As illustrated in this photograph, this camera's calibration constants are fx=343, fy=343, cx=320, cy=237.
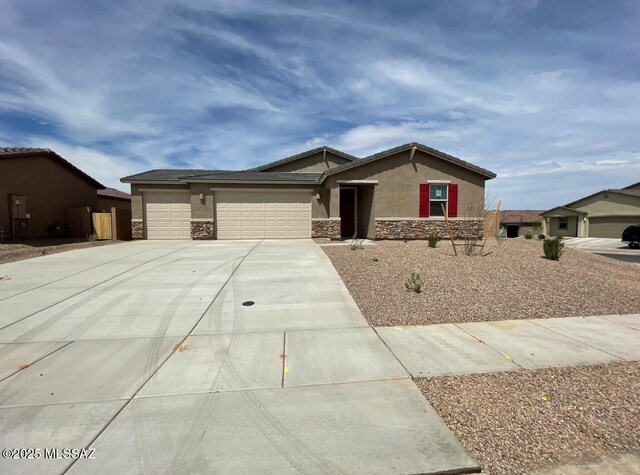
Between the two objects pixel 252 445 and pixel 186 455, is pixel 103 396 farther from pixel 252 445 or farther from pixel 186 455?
pixel 252 445

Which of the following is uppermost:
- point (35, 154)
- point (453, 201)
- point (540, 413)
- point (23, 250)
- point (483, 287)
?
point (35, 154)

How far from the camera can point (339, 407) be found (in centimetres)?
312

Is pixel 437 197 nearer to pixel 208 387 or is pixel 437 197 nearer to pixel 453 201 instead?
pixel 453 201

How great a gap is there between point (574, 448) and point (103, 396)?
4091mm

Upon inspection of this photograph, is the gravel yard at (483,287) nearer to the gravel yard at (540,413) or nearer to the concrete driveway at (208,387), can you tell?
the concrete driveway at (208,387)

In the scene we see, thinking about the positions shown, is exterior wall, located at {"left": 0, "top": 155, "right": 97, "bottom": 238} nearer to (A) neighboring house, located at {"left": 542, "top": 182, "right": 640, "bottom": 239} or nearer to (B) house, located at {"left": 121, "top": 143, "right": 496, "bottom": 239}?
(B) house, located at {"left": 121, "top": 143, "right": 496, "bottom": 239}

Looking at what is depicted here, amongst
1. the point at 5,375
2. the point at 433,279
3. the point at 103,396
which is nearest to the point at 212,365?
the point at 103,396

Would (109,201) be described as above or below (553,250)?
above

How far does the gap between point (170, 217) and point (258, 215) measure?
4.64m

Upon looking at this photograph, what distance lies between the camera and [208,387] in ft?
11.4

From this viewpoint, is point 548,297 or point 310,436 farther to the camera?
point 548,297

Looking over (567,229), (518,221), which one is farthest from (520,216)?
(567,229)

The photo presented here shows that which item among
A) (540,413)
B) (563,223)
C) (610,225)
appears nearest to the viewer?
(540,413)

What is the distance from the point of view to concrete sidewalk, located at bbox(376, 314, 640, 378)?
396cm
